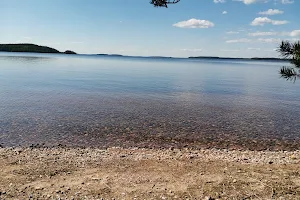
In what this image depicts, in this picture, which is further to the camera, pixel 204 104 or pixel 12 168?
pixel 204 104

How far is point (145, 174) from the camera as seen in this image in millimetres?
11117

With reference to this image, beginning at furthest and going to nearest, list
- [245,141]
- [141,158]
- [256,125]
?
[256,125]
[245,141]
[141,158]

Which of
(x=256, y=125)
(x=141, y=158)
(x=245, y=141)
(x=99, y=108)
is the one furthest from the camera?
(x=99, y=108)

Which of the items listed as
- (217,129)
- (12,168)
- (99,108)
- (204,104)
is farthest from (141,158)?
(204,104)

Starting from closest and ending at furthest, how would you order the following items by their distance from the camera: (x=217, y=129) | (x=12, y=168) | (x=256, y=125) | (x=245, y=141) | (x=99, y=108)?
1. (x=12, y=168)
2. (x=245, y=141)
3. (x=217, y=129)
4. (x=256, y=125)
5. (x=99, y=108)

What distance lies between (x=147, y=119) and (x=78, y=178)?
13478mm

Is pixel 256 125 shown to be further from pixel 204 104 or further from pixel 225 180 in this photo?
pixel 225 180

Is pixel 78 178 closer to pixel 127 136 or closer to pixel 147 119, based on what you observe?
pixel 127 136

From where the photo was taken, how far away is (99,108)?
93.7 feet

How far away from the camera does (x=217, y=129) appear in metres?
21.0

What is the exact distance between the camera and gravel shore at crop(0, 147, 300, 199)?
30.6 ft

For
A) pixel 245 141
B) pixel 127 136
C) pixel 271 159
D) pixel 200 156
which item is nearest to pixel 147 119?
pixel 127 136

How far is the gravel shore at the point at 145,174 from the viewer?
30.6ft

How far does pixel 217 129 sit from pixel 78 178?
42.4 feet
